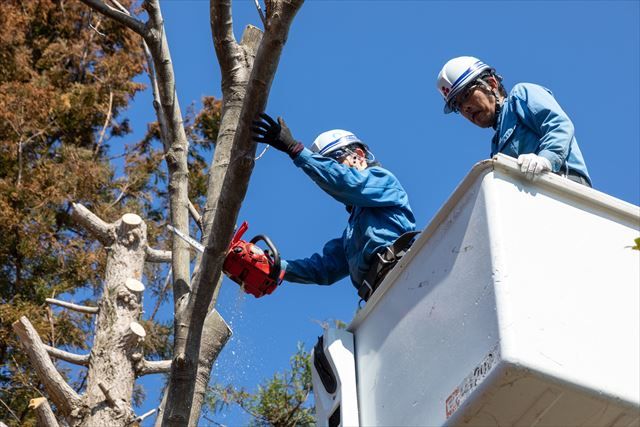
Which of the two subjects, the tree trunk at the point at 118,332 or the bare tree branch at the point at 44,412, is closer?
the bare tree branch at the point at 44,412

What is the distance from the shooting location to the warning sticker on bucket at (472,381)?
111 inches

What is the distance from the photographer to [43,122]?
1134cm

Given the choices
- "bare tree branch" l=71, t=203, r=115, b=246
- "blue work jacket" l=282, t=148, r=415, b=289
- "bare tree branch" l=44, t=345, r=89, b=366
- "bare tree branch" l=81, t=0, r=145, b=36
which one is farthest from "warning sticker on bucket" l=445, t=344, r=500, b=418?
"bare tree branch" l=71, t=203, r=115, b=246

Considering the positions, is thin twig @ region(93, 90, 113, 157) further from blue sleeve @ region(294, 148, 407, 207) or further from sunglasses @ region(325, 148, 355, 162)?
blue sleeve @ region(294, 148, 407, 207)

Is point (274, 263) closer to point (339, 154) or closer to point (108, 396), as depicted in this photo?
point (339, 154)

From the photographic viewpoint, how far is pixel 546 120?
3965 mm

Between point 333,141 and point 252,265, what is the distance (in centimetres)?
79

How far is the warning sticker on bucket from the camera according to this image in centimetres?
282

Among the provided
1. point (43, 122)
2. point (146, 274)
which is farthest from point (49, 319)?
point (43, 122)

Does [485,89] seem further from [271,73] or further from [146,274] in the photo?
[146,274]

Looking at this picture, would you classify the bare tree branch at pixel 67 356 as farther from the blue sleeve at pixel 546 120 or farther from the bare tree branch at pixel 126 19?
the blue sleeve at pixel 546 120

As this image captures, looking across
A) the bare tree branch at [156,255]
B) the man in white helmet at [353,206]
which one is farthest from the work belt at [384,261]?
the bare tree branch at [156,255]

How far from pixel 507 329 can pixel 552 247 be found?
336 millimetres

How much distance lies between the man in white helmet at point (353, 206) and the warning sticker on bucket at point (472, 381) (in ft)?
3.82
